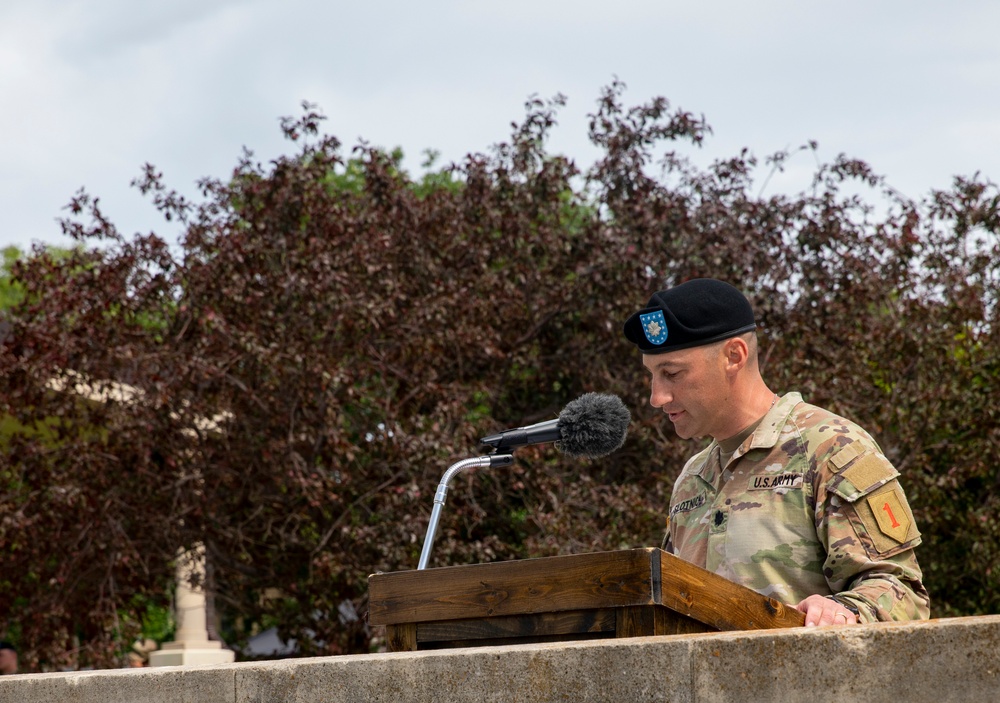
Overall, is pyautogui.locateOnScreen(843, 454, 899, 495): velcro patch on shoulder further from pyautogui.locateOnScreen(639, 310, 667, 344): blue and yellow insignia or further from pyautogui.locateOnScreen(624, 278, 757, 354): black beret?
pyautogui.locateOnScreen(639, 310, 667, 344): blue and yellow insignia

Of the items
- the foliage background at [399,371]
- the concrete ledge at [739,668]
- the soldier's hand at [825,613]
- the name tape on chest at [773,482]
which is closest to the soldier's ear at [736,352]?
the name tape on chest at [773,482]

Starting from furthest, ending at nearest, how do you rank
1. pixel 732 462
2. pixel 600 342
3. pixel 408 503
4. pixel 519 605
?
1. pixel 600 342
2. pixel 408 503
3. pixel 732 462
4. pixel 519 605

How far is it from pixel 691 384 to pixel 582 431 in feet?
1.09

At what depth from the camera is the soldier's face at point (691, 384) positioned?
3439 mm

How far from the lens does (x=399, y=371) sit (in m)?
10.6

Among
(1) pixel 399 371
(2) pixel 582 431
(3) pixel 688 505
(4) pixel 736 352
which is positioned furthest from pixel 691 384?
(1) pixel 399 371

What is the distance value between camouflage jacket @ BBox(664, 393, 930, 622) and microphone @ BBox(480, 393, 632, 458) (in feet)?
1.20

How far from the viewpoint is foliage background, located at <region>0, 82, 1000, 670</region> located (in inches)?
397

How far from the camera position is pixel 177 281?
10.7m

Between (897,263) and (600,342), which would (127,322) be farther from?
(897,263)

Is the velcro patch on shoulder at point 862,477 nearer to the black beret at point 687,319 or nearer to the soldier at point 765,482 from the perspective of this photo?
the soldier at point 765,482

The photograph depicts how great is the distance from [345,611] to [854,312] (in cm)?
552

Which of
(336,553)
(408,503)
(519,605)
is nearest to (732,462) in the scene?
(519,605)

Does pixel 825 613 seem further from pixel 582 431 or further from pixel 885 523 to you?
pixel 582 431
